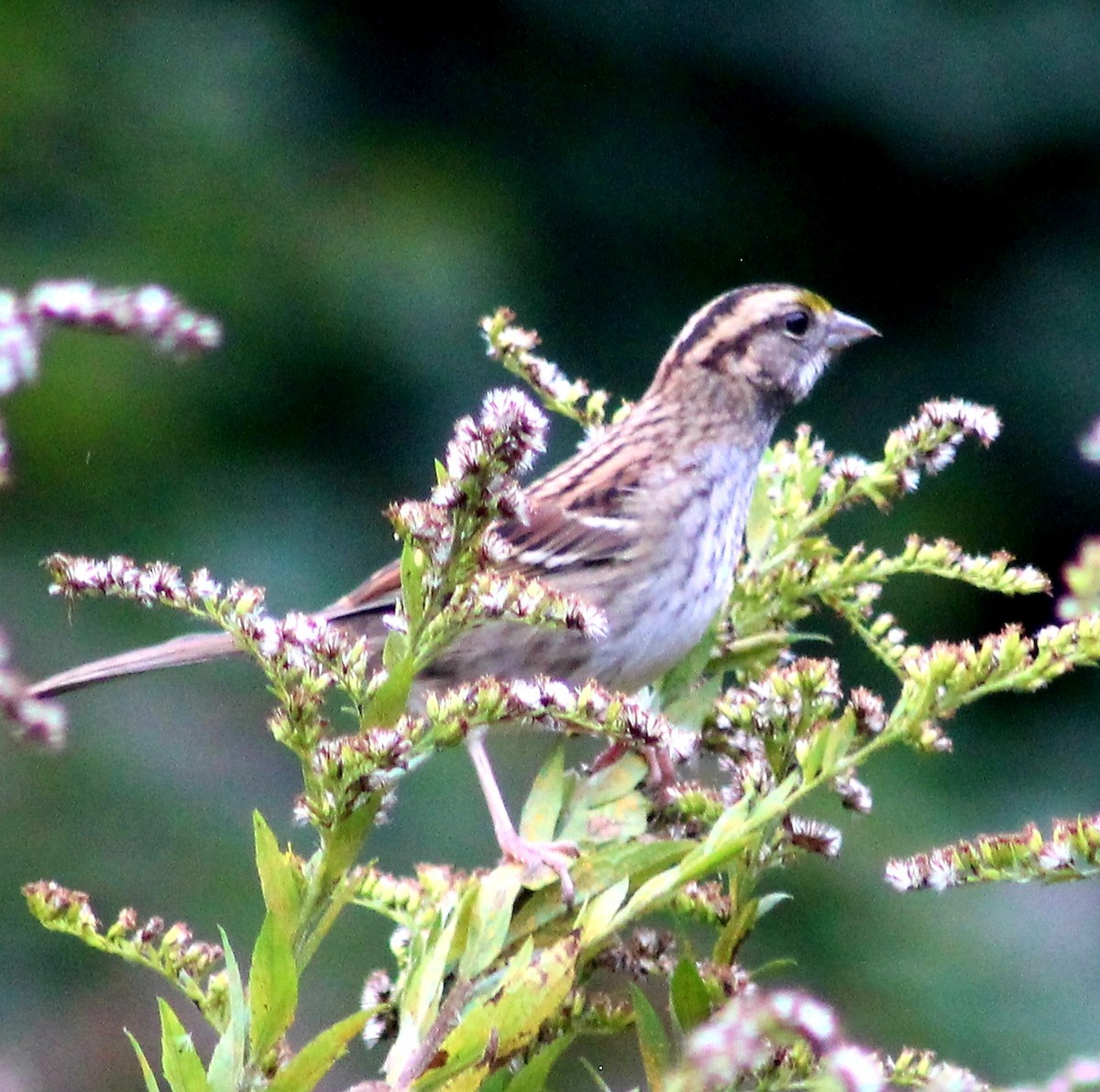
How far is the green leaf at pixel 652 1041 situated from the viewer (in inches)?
28.2

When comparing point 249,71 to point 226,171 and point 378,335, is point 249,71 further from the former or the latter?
point 378,335

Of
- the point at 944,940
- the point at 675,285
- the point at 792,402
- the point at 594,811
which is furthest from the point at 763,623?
the point at 675,285

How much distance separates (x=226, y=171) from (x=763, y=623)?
269cm

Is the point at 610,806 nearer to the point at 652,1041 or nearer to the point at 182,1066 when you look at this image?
the point at 652,1041

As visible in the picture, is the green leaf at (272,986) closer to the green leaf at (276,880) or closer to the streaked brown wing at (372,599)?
the green leaf at (276,880)

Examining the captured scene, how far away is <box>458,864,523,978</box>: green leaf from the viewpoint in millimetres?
722

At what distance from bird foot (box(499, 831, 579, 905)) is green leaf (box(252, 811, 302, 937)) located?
99mm

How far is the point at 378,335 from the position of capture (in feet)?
11.3

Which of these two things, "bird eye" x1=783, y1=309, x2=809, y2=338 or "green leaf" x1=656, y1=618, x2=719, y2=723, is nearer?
"green leaf" x1=656, y1=618, x2=719, y2=723

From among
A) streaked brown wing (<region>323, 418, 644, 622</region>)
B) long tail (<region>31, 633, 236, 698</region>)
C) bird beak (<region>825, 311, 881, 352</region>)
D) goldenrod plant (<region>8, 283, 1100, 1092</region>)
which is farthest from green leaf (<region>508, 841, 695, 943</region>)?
bird beak (<region>825, 311, 881, 352</region>)

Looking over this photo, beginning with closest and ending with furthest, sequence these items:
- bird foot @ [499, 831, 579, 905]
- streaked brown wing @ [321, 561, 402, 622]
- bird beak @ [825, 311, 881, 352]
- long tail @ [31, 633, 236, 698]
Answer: bird foot @ [499, 831, 579, 905] → long tail @ [31, 633, 236, 698] → streaked brown wing @ [321, 561, 402, 622] → bird beak @ [825, 311, 881, 352]

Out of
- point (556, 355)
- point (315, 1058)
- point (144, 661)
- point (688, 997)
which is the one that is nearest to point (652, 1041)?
point (688, 997)

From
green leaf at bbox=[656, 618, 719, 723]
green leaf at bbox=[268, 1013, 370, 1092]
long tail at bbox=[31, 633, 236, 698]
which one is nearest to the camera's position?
green leaf at bbox=[268, 1013, 370, 1092]

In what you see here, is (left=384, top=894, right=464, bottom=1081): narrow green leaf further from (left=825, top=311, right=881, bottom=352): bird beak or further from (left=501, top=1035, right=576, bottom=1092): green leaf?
(left=825, top=311, right=881, bottom=352): bird beak
